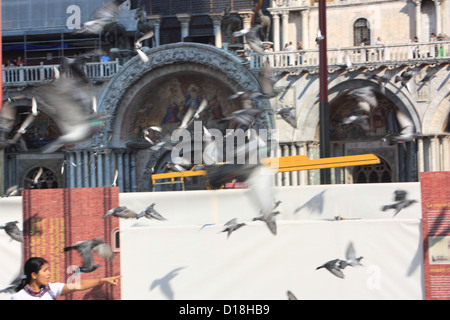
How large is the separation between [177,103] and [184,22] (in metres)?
3.78

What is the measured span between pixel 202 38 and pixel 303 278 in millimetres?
22033

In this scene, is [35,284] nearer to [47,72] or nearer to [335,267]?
[335,267]

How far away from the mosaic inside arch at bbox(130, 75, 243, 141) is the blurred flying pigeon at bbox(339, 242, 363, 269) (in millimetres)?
18725

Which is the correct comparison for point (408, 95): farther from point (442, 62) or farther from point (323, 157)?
point (323, 157)

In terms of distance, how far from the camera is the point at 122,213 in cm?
937

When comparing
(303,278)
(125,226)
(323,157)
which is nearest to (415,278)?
(303,278)

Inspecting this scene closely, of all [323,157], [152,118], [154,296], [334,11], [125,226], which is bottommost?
[154,296]

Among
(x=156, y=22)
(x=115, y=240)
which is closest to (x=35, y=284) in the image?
(x=115, y=240)

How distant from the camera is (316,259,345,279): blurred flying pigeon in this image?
845 centimetres

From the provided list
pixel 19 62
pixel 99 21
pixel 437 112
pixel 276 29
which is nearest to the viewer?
pixel 99 21

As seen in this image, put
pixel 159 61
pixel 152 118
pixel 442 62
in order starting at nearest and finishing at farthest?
pixel 442 62, pixel 159 61, pixel 152 118

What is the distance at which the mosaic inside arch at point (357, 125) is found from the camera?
25.5 metres

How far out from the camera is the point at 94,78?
2662 cm

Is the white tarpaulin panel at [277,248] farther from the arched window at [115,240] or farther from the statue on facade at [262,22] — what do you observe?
the statue on facade at [262,22]
